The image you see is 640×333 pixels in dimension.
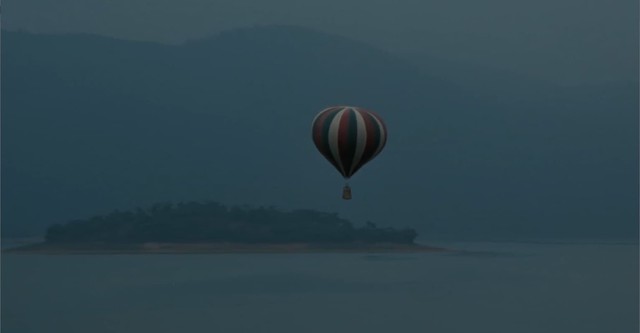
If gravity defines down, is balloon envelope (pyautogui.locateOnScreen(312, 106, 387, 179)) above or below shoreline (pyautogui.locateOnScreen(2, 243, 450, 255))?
above

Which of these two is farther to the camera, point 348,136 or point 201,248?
point 201,248

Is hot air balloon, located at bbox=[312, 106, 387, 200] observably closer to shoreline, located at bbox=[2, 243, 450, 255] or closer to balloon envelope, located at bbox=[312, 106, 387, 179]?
balloon envelope, located at bbox=[312, 106, 387, 179]

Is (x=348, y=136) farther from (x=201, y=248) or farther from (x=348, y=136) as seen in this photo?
(x=201, y=248)

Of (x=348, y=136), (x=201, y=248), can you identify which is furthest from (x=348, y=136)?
(x=201, y=248)

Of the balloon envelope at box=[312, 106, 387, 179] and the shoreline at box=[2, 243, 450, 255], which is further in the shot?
the shoreline at box=[2, 243, 450, 255]

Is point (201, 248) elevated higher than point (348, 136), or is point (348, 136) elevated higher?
point (348, 136)

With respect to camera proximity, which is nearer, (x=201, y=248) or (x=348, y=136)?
(x=348, y=136)

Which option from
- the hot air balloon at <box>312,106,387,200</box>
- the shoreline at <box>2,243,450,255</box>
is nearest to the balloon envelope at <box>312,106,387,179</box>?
the hot air balloon at <box>312,106,387,200</box>
